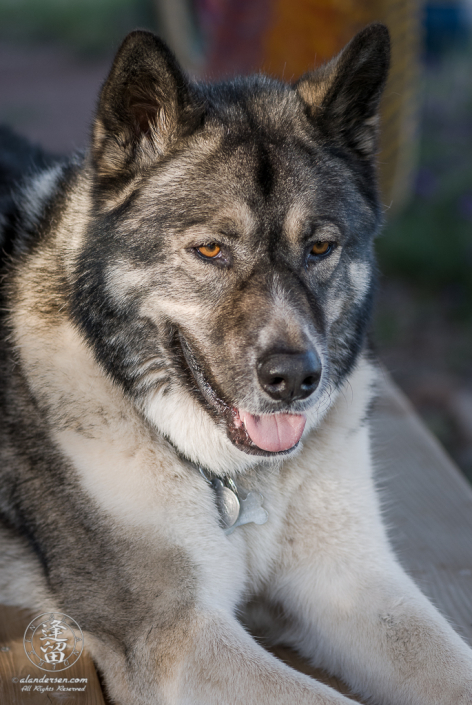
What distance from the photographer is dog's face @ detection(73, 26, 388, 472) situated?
6.31ft

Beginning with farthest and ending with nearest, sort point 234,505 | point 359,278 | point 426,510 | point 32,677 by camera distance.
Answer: point 426,510 < point 359,278 < point 234,505 < point 32,677

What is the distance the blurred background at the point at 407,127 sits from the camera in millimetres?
4453

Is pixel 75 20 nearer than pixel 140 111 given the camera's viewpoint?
No

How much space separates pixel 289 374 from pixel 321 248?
0.44m

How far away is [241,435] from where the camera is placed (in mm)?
2004

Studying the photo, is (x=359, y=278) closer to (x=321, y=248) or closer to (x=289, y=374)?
(x=321, y=248)

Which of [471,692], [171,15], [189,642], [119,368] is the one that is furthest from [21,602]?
[171,15]

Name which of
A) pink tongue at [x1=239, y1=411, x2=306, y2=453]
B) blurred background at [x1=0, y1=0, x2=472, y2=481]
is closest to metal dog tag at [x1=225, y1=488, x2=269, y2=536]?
pink tongue at [x1=239, y1=411, x2=306, y2=453]

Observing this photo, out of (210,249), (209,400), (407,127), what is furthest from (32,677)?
(407,127)

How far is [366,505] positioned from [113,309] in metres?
1.00

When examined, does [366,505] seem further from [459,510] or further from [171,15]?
[171,15]

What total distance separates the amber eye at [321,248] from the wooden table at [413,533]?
100 cm

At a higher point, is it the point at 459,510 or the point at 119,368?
the point at 119,368

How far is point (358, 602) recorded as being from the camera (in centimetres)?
209
